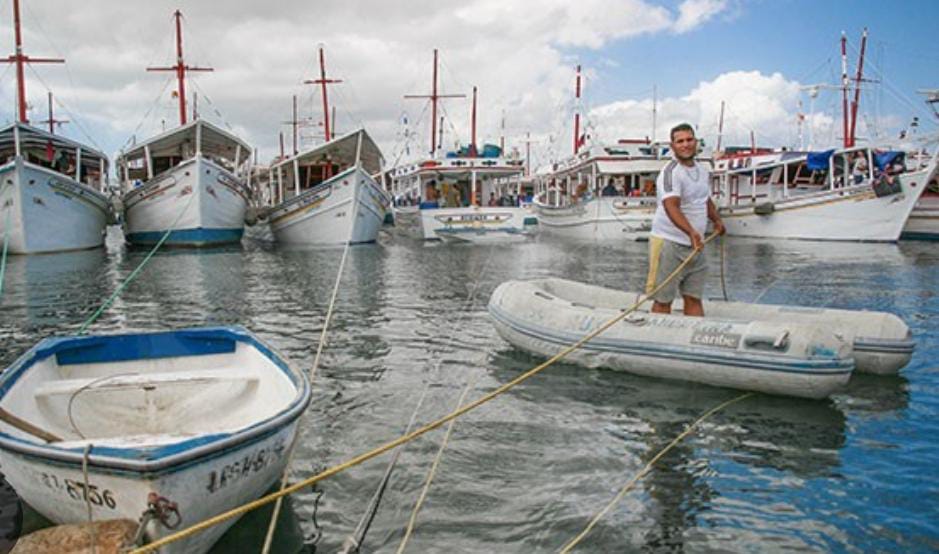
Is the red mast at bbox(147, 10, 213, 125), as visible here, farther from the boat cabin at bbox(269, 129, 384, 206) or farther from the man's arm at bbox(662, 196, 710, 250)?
the man's arm at bbox(662, 196, 710, 250)

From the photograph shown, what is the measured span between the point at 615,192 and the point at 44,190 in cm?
2197

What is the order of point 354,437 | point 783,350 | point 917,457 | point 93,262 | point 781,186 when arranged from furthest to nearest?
point 781,186 < point 93,262 < point 783,350 < point 354,437 < point 917,457

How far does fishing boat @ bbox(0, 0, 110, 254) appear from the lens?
898 inches

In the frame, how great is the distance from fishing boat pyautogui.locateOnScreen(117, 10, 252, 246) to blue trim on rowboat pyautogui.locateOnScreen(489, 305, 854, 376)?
20.9 m

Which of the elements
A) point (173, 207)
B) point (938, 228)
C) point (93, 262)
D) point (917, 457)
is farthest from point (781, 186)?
point (917, 457)

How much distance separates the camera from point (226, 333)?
6426 millimetres

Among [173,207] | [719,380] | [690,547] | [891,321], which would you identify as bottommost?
[690,547]

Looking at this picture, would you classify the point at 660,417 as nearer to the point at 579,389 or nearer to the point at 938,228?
the point at 579,389

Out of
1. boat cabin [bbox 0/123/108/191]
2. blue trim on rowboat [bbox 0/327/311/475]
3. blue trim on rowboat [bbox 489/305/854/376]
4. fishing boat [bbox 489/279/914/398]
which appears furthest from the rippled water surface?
boat cabin [bbox 0/123/108/191]

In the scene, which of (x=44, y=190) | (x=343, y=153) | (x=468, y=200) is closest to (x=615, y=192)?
(x=468, y=200)

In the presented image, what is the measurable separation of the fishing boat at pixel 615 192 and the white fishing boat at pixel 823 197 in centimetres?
436

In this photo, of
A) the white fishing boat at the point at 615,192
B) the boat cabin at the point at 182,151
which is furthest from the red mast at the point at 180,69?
the white fishing boat at the point at 615,192

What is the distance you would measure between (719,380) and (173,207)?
81.4 feet

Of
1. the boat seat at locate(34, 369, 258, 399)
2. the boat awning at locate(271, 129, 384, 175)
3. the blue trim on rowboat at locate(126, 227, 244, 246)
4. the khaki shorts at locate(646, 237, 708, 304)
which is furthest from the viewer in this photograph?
the boat awning at locate(271, 129, 384, 175)
